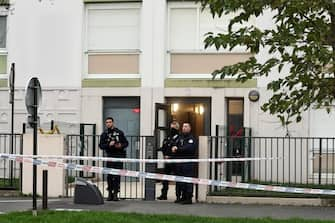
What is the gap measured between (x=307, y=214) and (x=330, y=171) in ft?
18.6

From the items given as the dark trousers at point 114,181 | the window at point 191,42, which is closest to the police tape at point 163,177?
the dark trousers at point 114,181

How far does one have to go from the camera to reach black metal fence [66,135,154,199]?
1597 centimetres

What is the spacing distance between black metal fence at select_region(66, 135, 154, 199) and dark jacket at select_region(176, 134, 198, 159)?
85 centimetres

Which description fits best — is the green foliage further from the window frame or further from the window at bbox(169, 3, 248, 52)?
the window frame

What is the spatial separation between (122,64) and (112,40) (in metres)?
0.81

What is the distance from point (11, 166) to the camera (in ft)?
56.4

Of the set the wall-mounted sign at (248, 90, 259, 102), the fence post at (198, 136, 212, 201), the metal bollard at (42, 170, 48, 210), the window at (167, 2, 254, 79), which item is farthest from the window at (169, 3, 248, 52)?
the metal bollard at (42, 170, 48, 210)

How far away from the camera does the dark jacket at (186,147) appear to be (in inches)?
568

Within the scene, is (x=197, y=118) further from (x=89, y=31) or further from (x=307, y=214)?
(x=307, y=214)

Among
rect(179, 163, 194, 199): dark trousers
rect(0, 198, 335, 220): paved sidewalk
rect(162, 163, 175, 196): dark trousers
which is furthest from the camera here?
rect(162, 163, 175, 196): dark trousers

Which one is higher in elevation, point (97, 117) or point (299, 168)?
point (97, 117)

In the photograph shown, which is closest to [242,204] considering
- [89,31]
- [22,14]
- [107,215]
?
[107,215]

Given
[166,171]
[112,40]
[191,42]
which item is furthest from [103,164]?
[191,42]

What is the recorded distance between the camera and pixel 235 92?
19531mm
